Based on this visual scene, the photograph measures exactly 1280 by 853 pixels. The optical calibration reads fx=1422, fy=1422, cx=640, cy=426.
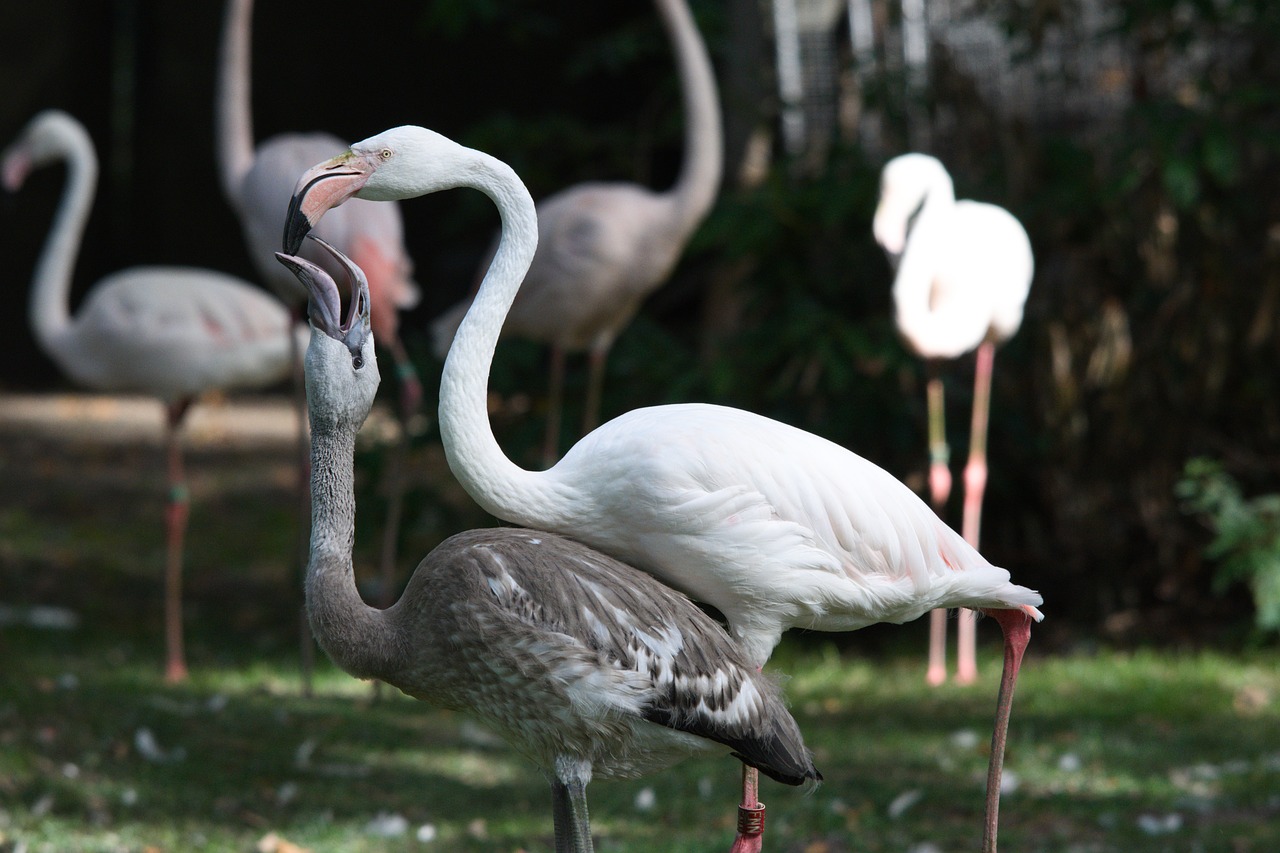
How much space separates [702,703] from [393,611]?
583mm

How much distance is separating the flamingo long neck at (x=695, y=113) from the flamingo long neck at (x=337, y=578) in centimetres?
347

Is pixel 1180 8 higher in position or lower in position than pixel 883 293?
higher

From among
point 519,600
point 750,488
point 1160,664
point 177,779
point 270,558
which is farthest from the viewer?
point 270,558

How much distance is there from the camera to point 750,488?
8.81 ft

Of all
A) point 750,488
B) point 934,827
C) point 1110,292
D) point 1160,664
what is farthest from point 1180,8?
point 750,488

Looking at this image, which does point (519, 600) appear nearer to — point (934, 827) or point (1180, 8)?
point (934, 827)

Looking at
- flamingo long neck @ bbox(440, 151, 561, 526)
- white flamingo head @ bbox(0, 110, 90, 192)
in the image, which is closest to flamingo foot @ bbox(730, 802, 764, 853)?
flamingo long neck @ bbox(440, 151, 561, 526)

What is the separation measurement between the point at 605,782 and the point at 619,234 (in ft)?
7.70

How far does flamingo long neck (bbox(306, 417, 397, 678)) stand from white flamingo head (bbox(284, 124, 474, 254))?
0.41m

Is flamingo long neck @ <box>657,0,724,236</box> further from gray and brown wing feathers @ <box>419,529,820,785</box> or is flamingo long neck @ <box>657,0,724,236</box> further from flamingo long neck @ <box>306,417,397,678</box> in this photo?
flamingo long neck @ <box>306,417,397,678</box>

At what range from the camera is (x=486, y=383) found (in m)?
2.65

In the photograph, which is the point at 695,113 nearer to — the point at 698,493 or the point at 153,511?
the point at 698,493

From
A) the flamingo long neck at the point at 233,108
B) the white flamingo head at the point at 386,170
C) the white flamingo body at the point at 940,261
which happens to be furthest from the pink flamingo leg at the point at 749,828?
the flamingo long neck at the point at 233,108

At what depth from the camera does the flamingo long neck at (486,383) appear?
2576 millimetres
